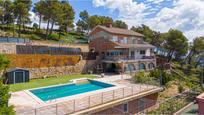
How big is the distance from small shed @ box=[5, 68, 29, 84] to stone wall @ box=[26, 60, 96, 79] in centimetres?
189

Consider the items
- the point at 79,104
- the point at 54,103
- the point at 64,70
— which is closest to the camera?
the point at 79,104

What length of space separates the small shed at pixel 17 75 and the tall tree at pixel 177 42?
119ft

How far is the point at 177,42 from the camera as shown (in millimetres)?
51125

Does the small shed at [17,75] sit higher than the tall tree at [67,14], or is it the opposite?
the tall tree at [67,14]

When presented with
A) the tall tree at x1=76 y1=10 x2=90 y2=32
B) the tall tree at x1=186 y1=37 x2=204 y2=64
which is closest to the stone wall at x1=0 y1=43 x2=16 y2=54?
the tall tree at x1=76 y1=10 x2=90 y2=32

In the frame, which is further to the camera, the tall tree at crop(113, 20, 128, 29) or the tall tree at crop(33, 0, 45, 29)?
the tall tree at crop(113, 20, 128, 29)

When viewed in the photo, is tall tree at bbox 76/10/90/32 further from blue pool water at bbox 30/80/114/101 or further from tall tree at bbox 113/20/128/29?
blue pool water at bbox 30/80/114/101

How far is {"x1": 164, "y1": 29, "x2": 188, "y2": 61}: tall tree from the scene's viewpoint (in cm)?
5100

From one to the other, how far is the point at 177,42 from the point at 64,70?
3012 centimetres

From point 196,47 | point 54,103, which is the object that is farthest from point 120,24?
point 54,103

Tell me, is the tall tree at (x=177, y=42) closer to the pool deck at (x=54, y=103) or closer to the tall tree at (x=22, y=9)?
the pool deck at (x=54, y=103)

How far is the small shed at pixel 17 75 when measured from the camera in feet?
87.1

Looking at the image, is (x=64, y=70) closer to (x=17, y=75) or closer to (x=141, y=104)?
(x=17, y=75)

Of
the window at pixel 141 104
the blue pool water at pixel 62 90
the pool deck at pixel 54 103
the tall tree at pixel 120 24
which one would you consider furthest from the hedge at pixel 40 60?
the tall tree at pixel 120 24
